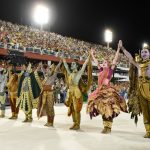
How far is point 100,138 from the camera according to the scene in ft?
24.6

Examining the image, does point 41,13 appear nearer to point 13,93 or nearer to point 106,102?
point 13,93

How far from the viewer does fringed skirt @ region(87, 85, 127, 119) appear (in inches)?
322

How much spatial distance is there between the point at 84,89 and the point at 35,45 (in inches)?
880

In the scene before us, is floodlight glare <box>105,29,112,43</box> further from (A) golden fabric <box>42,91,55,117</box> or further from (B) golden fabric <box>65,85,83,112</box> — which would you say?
(B) golden fabric <box>65,85,83,112</box>

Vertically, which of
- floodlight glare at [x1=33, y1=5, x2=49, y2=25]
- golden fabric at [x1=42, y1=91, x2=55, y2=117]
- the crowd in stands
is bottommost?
golden fabric at [x1=42, y1=91, x2=55, y2=117]

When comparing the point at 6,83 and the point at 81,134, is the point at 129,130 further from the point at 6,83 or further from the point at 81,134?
the point at 6,83

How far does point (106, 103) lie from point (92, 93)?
0.52 metres

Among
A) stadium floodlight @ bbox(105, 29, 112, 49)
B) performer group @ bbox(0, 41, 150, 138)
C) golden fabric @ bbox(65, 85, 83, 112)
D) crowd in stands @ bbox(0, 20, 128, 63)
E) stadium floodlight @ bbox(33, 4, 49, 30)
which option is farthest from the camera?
stadium floodlight @ bbox(105, 29, 112, 49)

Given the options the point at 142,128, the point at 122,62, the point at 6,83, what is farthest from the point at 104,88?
the point at 122,62

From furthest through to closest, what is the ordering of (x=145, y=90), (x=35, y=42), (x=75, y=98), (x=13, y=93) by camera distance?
1. (x=35, y=42)
2. (x=13, y=93)
3. (x=75, y=98)
4. (x=145, y=90)

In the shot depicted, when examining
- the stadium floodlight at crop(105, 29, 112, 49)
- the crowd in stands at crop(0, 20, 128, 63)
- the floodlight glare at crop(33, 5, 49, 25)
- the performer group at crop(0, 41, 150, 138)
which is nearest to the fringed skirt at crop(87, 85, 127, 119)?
the performer group at crop(0, 41, 150, 138)

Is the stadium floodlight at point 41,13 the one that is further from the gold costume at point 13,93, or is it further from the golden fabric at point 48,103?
the golden fabric at point 48,103

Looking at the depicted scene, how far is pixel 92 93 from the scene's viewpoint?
8.59 metres

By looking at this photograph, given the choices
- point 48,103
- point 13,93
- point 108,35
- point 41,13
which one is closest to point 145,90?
point 48,103
